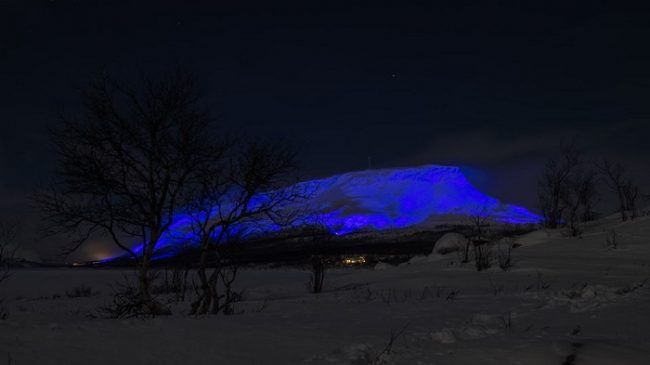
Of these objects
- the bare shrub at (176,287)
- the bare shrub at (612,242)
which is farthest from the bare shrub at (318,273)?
the bare shrub at (612,242)

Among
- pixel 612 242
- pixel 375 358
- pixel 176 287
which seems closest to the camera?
pixel 375 358

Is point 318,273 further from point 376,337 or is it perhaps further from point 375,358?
point 375,358

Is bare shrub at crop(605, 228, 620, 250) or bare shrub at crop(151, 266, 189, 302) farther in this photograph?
bare shrub at crop(605, 228, 620, 250)

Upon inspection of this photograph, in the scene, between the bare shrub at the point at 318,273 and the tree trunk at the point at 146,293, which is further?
the bare shrub at the point at 318,273

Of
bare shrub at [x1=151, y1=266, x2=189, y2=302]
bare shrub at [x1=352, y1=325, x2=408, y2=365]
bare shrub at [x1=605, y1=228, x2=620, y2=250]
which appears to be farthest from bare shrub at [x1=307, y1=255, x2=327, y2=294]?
bare shrub at [x1=352, y1=325, x2=408, y2=365]

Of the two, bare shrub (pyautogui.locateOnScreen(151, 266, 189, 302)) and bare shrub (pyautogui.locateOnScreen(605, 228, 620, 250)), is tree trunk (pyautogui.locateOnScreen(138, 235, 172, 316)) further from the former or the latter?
bare shrub (pyautogui.locateOnScreen(605, 228, 620, 250))

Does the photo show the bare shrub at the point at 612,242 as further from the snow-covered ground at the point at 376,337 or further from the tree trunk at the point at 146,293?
the tree trunk at the point at 146,293

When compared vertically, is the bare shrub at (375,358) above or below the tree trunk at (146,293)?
below

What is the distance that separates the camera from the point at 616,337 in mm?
6137

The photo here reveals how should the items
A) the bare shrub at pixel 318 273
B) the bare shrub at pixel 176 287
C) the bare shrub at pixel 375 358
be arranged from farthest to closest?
1. the bare shrub at pixel 318 273
2. the bare shrub at pixel 176 287
3. the bare shrub at pixel 375 358

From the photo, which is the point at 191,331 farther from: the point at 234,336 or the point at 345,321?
the point at 345,321

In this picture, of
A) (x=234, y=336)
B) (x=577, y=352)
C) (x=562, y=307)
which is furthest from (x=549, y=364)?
(x=562, y=307)

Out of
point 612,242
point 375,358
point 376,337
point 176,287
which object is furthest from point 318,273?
point 375,358

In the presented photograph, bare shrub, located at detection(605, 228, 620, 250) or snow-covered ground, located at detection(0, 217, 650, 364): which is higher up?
bare shrub, located at detection(605, 228, 620, 250)
